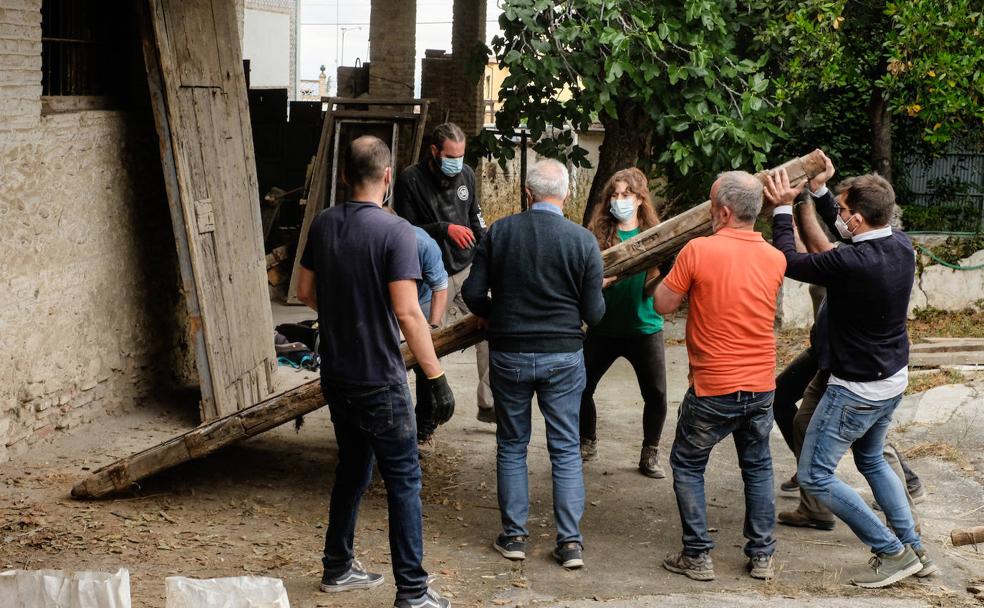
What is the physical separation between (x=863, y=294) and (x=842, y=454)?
75 cm

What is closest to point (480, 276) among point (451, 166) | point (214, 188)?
point (451, 166)

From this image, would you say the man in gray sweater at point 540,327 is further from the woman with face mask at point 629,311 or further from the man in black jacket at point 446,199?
the man in black jacket at point 446,199

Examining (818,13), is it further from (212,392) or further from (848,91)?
(212,392)

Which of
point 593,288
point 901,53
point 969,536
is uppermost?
point 901,53

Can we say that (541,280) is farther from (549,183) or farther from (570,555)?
(570,555)

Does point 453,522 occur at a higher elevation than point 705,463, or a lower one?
lower

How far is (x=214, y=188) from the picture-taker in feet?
23.8

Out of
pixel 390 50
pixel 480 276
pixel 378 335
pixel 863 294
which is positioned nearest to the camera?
pixel 378 335

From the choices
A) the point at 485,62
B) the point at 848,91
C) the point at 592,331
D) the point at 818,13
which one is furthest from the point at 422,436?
the point at 848,91

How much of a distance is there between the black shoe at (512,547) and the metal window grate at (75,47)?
3.98 m

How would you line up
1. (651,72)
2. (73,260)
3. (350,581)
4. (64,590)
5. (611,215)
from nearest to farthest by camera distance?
(64,590)
(350,581)
(611,215)
(73,260)
(651,72)

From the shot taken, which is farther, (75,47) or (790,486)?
(75,47)

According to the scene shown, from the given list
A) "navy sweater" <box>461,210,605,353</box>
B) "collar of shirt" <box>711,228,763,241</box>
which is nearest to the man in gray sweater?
"navy sweater" <box>461,210,605,353</box>

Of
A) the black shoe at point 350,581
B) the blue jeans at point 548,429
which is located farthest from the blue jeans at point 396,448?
the blue jeans at point 548,429
